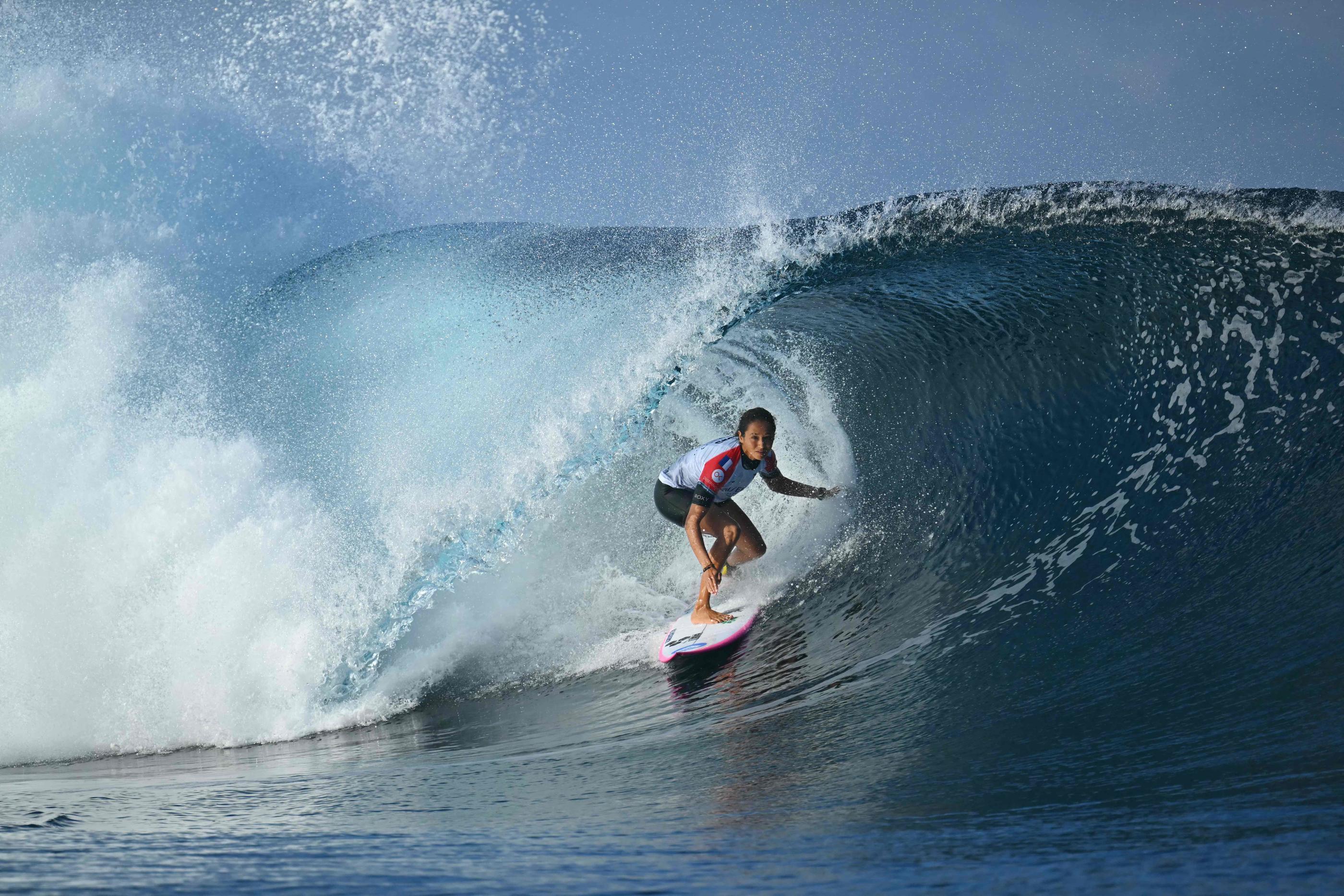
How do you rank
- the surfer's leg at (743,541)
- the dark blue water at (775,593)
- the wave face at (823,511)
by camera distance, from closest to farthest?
the dark blue water at (775,593)
the wave face at (823,511)
the surfer's leg at (743,541)

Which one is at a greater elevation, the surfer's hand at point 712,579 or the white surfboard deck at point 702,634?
the surfer's hand at point 712,579

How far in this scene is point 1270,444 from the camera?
5262mm

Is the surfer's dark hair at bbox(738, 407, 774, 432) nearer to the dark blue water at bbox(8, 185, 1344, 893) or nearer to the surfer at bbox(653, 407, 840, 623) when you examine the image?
the surfer at bbox(653, 407, 840, 623)

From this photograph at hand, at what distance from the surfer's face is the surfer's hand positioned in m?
0.66

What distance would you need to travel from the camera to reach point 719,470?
204 inches

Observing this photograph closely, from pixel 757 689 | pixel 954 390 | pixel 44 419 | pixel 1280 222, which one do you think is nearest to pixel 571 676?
pixel 757 689

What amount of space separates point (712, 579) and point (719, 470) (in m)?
0.60

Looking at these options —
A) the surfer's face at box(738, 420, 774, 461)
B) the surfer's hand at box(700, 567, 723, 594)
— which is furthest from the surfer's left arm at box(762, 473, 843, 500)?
the surfer's hand at box(700, 567, 723, 594)

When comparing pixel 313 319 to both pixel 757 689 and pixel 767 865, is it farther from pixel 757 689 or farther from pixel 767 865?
pixel 767 865

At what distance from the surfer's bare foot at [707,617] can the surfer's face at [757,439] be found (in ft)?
3.11

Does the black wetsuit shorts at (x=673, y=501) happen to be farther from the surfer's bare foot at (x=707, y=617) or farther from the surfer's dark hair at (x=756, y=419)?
the surfer's dark hair at (x=756, y=419)

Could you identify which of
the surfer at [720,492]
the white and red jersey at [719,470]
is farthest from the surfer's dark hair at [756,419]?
the white and red jersey at [719,470]

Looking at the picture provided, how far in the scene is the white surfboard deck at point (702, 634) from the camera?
5.21m

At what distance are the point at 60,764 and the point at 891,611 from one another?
184 inches
